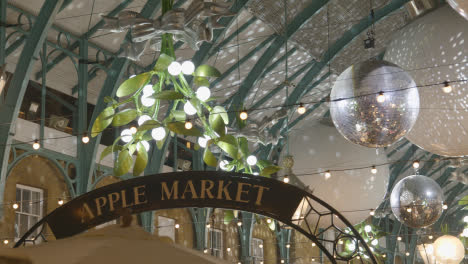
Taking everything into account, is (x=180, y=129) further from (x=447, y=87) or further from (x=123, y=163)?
(x=447, y=87)

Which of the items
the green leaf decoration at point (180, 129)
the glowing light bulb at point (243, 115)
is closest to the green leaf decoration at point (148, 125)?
the green leaf decoration at point (180, 129)

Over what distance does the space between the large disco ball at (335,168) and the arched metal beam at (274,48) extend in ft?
19.6

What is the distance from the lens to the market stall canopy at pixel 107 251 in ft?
10.4

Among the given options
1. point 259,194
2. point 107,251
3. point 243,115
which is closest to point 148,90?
point 259,194

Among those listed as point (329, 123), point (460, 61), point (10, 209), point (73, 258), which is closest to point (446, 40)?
point (460, 61)

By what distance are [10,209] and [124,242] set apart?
903cm

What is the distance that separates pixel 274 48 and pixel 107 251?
455 inches

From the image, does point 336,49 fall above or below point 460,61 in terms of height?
above

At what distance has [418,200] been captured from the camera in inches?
313

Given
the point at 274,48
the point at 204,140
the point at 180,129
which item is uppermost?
the point at 274,48

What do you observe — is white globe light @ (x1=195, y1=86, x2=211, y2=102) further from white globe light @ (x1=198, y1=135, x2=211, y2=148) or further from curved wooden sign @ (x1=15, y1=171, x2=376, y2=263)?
curved wooden sign @ (x1=15, y1=171, x2=376, y2=263)

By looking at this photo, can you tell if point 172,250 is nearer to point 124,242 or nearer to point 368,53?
point 124,242

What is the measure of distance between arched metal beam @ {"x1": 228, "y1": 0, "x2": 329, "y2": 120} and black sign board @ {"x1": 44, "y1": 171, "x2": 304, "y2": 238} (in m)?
8.55

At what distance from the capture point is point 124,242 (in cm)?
339
